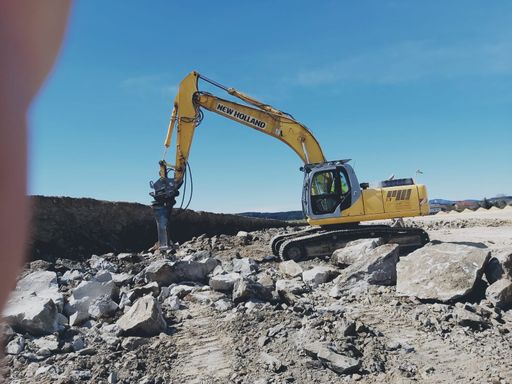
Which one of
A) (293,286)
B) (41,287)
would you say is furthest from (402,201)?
(41,287)

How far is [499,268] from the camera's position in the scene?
6438mm

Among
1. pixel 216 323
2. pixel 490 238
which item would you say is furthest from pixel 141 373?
pixel 490 238

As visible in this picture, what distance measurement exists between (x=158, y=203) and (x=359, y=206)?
15.6 feet

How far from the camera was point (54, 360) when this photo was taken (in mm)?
4891

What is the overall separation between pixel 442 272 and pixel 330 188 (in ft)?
16.5

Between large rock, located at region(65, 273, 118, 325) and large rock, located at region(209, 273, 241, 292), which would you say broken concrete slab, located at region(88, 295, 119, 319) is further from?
large rock, located at region(209, 273, 241, 292)

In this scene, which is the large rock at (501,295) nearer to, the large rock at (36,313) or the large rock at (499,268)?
the large rock at (499,268)

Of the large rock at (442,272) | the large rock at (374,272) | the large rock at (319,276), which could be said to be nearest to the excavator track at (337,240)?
the large rock at (319,276)

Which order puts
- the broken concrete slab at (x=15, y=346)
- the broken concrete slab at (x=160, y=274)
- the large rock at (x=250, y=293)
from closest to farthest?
the broken concrete slab at (x=15, y=346), the large rock at (x=250, y=293), the broken concrete slab at (x=160, y=274)

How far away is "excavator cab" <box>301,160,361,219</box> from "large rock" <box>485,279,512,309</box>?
208 inches

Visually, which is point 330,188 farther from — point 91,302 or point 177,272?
point 91,302

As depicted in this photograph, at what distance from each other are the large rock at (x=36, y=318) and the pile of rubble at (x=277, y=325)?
0.05 ft

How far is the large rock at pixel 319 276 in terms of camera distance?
7.70 meters

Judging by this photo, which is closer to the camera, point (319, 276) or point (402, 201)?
point (319, 276)
